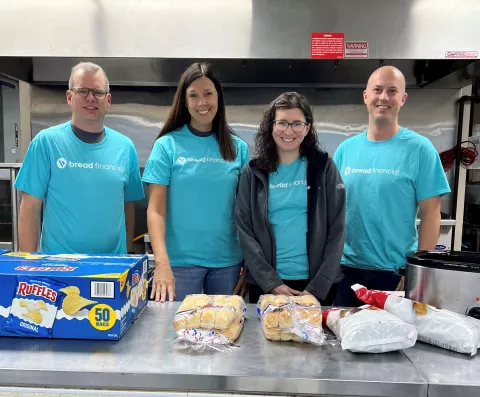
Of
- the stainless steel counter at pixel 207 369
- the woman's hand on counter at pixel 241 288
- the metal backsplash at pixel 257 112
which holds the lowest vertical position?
the woman's hand on counter at pixel 241 288

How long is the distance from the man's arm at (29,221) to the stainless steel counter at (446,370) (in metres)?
1.21

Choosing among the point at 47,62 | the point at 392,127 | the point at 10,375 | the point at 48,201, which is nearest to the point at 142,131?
the point at 47,62

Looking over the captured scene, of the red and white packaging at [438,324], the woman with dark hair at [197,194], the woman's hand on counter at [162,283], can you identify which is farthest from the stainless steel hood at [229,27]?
the red and white packaging at [438,324]

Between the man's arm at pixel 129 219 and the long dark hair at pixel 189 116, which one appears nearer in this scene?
the long dark hair at pixel 189 116

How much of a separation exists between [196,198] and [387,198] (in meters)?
0.68

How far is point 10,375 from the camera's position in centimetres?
66

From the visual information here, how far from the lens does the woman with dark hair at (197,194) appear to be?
132 centimetres

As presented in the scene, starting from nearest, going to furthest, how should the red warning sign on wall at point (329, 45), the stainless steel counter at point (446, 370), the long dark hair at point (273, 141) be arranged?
the stainless steel counter at point (446, 370), the long dark hair at point (273, 141), the red warning sign on wall at point (329, 45)

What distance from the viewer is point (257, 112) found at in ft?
8.96

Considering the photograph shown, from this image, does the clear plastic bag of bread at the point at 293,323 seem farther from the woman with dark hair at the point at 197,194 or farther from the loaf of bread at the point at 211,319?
the woman with dark hair at the point at 197,194

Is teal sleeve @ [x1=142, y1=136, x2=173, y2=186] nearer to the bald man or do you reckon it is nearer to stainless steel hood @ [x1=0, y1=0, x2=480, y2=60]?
the bald man

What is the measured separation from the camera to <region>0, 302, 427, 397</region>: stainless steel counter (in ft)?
2.12

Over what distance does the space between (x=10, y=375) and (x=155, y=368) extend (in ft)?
0.80

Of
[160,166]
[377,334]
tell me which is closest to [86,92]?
[160,166]
